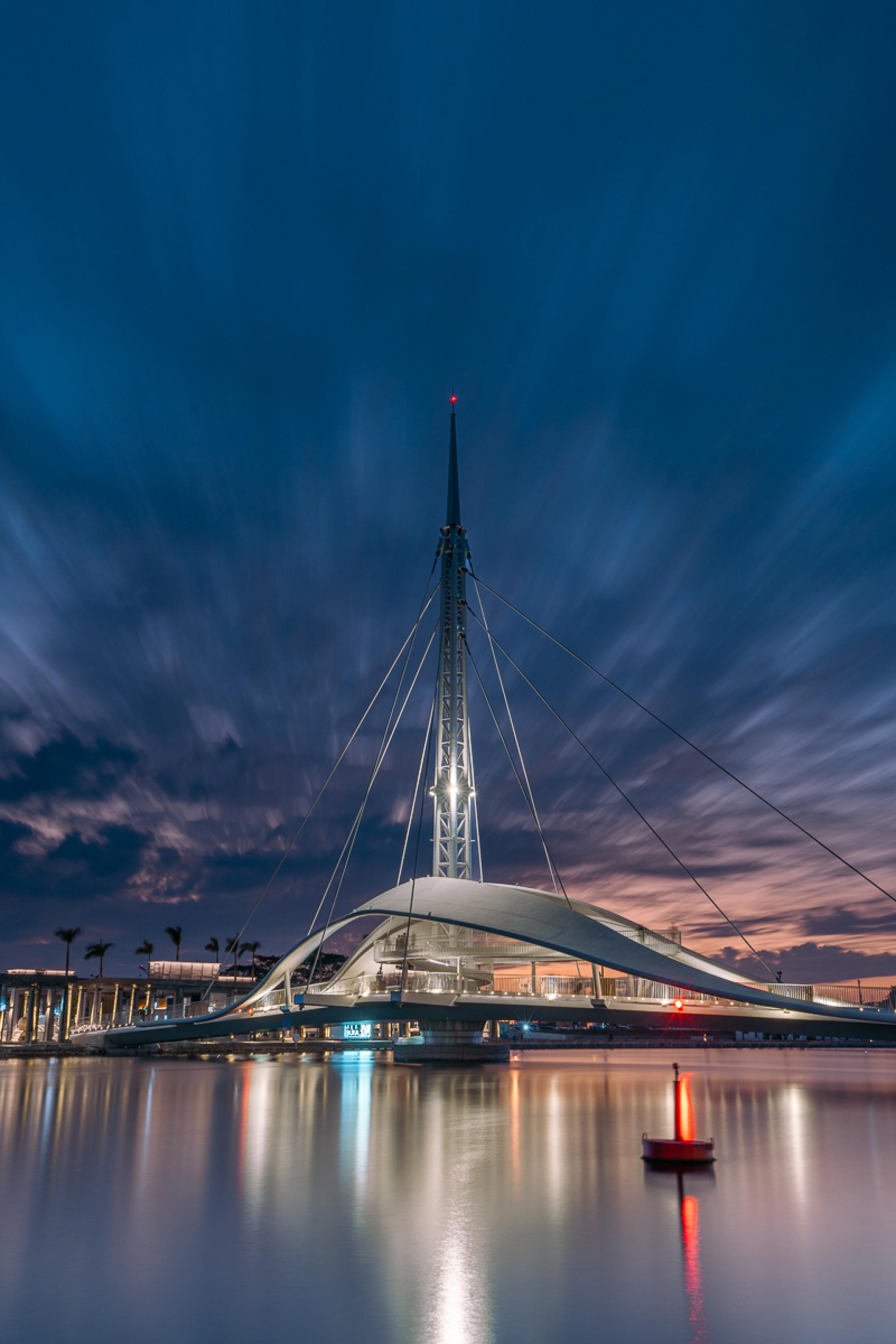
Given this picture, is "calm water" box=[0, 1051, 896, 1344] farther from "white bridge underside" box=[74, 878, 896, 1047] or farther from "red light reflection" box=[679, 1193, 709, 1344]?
"white bridge underside" box=[74, 878, 896, 1047]

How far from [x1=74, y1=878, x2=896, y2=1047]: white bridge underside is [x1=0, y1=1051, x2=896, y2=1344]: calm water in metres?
4.96

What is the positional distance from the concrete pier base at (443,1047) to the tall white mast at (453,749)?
30.9 ft

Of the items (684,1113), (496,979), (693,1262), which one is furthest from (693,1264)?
(496,979)

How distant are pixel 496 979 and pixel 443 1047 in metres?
12.9

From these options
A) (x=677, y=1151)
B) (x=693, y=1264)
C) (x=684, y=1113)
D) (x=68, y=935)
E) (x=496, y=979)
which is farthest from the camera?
(x=68, y=935)

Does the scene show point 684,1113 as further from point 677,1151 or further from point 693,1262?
point 693,1262

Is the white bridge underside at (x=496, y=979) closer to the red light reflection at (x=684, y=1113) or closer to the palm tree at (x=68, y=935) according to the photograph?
the red light reflection at (x=684, y=1113)

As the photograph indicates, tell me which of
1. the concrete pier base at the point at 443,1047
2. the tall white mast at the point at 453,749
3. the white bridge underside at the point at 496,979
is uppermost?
the tall white mast at the point at 453,749

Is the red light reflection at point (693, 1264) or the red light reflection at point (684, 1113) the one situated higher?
the red light reflection at point (693, 1264)

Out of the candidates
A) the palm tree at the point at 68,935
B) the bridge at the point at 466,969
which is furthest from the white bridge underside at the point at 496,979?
the palm tree at the point at 68,935

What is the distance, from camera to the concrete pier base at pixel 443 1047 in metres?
52.0

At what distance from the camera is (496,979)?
41531 mm

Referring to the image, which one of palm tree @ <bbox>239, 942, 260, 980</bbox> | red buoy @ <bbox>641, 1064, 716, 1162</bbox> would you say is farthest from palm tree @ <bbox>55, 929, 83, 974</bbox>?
red buoy @ <bbox>641, 1064, 716, 1162</bbox>

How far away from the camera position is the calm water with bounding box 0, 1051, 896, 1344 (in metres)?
8.40
